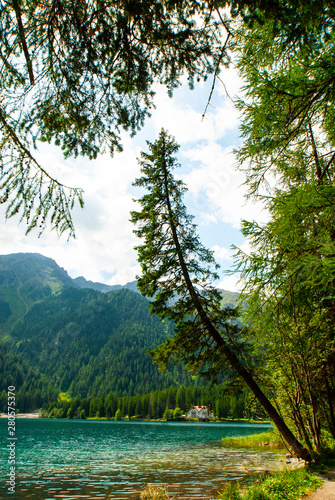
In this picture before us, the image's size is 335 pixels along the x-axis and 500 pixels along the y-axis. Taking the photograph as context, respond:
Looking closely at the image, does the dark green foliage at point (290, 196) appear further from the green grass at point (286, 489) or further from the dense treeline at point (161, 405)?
Answer: the dense treeline at point (161, 405)

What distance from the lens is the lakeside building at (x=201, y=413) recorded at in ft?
387

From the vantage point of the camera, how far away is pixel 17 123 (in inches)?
138

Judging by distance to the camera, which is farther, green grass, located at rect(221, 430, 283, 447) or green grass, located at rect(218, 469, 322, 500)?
green grass, located at rect(221, 430, 283, 447)

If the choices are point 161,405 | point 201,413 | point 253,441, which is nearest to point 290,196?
point 253,441

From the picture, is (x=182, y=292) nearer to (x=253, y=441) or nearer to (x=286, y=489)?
(x=286, y=489)

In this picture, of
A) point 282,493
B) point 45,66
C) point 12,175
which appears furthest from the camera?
point 282,493

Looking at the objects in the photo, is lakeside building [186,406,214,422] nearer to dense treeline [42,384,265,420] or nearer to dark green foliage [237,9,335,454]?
dense treeline [42,384,265,420]

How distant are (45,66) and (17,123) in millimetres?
927

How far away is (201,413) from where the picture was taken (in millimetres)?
119812

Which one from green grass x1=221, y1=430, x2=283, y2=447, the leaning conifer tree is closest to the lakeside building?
green grass x1=221, y1=430, x2=283, y2=447

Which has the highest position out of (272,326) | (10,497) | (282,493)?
(272,326)

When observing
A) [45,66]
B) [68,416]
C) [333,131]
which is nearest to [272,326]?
[333,131]

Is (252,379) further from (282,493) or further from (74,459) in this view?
(74,459)

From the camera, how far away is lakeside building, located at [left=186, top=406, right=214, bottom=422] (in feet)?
387
